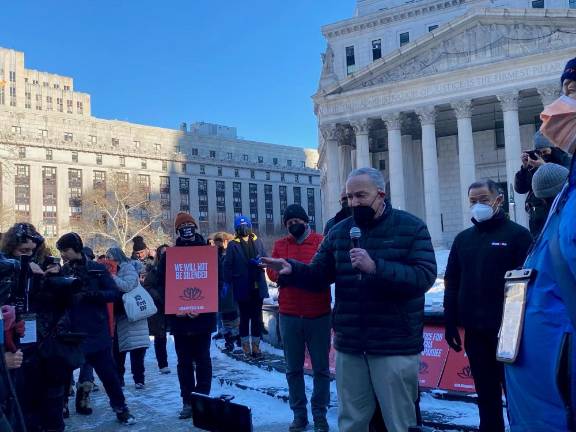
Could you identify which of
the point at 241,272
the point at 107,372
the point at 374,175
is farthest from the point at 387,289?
the point at 241,272

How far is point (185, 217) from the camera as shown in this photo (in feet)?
24.4

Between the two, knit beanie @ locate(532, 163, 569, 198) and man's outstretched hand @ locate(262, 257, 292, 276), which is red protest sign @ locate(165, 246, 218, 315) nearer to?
man's outstretched hand @ locate(262, 257, 292, 276)

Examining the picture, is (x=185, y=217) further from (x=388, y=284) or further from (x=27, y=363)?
(x=388, y=284)

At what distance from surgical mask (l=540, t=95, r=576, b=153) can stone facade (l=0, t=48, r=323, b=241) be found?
73879 millimetres

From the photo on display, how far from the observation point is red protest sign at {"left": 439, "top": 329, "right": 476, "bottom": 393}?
671 centimetres

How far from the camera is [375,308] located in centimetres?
419

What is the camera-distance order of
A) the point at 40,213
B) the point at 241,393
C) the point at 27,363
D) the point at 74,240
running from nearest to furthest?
the point at 27,363, the point at 74,240, the point at 241,393, the point at 40,213

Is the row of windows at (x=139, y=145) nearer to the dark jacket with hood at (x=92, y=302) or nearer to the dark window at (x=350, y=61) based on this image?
the dark window at (x=350, y=61)

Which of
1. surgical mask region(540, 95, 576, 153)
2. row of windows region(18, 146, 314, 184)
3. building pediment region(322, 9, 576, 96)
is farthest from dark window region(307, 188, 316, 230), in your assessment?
surgical mask region(540, 95, 576, 153)

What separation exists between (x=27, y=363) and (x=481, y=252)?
171 inches

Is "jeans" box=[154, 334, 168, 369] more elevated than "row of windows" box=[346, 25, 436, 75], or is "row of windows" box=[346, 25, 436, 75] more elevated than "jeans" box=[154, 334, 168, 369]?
"row of windows" box=[346, 25, 436, 75]

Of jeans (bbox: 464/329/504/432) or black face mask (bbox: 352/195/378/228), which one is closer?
black face mask (bbox: 352/195/378/228)

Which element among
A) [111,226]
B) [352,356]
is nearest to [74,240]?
[352,356]

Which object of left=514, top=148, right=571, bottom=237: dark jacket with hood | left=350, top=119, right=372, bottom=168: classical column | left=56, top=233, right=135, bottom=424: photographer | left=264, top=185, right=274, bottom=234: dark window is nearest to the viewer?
left=514, top=148, right=571, bottom=237: dark jacket with hood
